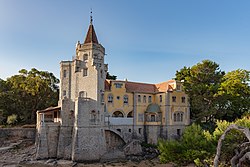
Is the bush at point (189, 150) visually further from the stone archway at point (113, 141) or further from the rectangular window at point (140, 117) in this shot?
the rectangular window at point (140, 117)

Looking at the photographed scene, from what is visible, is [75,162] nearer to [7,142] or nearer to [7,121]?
[7,142]

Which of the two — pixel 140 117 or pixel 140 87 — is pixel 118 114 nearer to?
pixel 140 117

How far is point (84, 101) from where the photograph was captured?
27.6 meters

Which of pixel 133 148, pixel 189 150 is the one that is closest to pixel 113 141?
pixel 133 148

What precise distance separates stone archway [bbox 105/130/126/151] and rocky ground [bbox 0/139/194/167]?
3.04m

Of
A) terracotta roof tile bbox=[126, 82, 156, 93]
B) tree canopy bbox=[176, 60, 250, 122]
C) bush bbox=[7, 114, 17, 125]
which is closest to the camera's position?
terracotta roof tile bbox=[126, 82, 156, 93]

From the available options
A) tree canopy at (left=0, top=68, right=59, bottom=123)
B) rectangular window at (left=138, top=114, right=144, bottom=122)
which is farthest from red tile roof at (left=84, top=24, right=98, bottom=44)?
rectangular window at (left=138, top=114, right=144, bottom=122)

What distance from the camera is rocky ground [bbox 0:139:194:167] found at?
25.4 meters

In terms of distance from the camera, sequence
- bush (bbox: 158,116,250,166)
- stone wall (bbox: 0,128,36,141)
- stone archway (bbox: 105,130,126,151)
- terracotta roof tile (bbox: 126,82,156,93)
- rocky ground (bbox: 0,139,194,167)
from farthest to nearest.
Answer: terracotta roof tile (bbox: 126,82,156,93) → stone wall (bbox: 0,128,36,141) → stone archway (bbox: 105,130,126,151) → rocky ground (bbox: 0,139,194,167) → bush (bbox: 158,116,250,166)

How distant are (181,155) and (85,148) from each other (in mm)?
14452

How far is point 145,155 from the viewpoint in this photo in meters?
29.5

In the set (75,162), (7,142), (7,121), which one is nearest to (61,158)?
(75,162)

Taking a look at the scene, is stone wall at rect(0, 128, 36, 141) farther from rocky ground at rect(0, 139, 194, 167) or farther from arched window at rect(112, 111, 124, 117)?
arched window at rect(112, 111, 124, 117)

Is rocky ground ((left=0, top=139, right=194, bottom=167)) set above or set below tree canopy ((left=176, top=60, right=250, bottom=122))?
below
